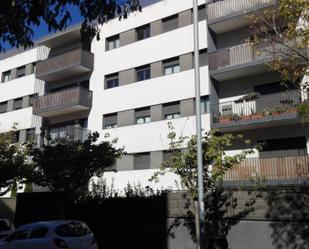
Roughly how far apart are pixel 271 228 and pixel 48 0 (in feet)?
32.9

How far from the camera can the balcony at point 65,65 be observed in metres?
27.7

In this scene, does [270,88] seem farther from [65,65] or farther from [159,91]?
[65,65]

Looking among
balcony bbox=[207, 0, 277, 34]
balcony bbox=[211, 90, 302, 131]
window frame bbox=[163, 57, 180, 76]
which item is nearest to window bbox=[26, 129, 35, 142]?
window frame bbox=[163, 57, 180, 76]

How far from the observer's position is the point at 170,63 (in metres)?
24.5

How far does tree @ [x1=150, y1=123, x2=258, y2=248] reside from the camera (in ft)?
43.3

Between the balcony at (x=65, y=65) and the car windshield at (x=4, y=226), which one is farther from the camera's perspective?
the balcony at (x=65, y=65)

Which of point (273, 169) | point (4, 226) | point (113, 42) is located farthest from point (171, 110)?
point (4, 226)

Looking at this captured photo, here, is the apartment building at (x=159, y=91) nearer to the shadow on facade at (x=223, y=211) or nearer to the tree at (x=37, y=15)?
the shadow on facade at (x=223, y=211)

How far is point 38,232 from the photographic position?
12500 mm

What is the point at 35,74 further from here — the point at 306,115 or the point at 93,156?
the point at 306,115

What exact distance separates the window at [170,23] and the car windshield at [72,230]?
15.3 meters

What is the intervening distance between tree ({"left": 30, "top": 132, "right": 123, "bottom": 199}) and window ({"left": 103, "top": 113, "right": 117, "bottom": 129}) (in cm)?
721

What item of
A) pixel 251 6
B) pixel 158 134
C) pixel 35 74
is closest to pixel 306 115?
pixel 251 6

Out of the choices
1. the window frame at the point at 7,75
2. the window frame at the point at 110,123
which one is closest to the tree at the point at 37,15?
the window frame at the point at 110,123
